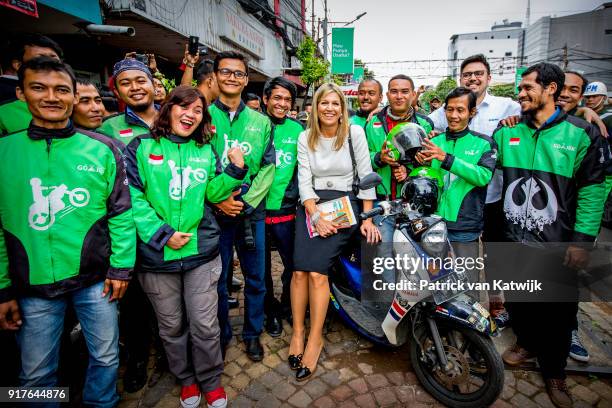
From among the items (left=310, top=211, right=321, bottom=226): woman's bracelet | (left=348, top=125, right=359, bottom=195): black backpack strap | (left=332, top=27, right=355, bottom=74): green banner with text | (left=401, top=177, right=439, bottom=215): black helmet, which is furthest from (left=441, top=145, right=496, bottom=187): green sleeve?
(left=332, top=27, right=355, bottom=74): green banner with text

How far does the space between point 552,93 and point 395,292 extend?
2.07 m

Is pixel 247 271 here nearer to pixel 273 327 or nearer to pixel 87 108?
pixel 273 327

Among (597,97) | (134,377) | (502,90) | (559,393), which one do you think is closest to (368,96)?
(559,393)

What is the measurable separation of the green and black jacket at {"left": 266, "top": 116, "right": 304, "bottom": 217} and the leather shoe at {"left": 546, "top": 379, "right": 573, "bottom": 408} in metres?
2.53

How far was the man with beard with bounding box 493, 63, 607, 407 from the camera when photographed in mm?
2453

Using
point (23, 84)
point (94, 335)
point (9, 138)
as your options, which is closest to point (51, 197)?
point (9, 138)

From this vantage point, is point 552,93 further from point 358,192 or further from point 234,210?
point 234,210

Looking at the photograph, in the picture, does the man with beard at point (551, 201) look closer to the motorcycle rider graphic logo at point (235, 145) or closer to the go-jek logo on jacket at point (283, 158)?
the go-jek logo on jacket at point (283, 158)

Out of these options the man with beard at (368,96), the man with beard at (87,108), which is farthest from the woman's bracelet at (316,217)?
the man with beard at (87,108)

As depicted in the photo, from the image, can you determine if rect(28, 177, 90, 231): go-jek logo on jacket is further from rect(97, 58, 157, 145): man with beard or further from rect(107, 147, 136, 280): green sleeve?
rect(97, 58, 157, 145): man with beard

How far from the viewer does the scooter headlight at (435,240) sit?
7.22 ft

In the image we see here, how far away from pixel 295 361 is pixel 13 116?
279 centimetres

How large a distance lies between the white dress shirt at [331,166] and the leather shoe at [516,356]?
1.83 meters

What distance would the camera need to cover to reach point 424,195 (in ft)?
7.63
